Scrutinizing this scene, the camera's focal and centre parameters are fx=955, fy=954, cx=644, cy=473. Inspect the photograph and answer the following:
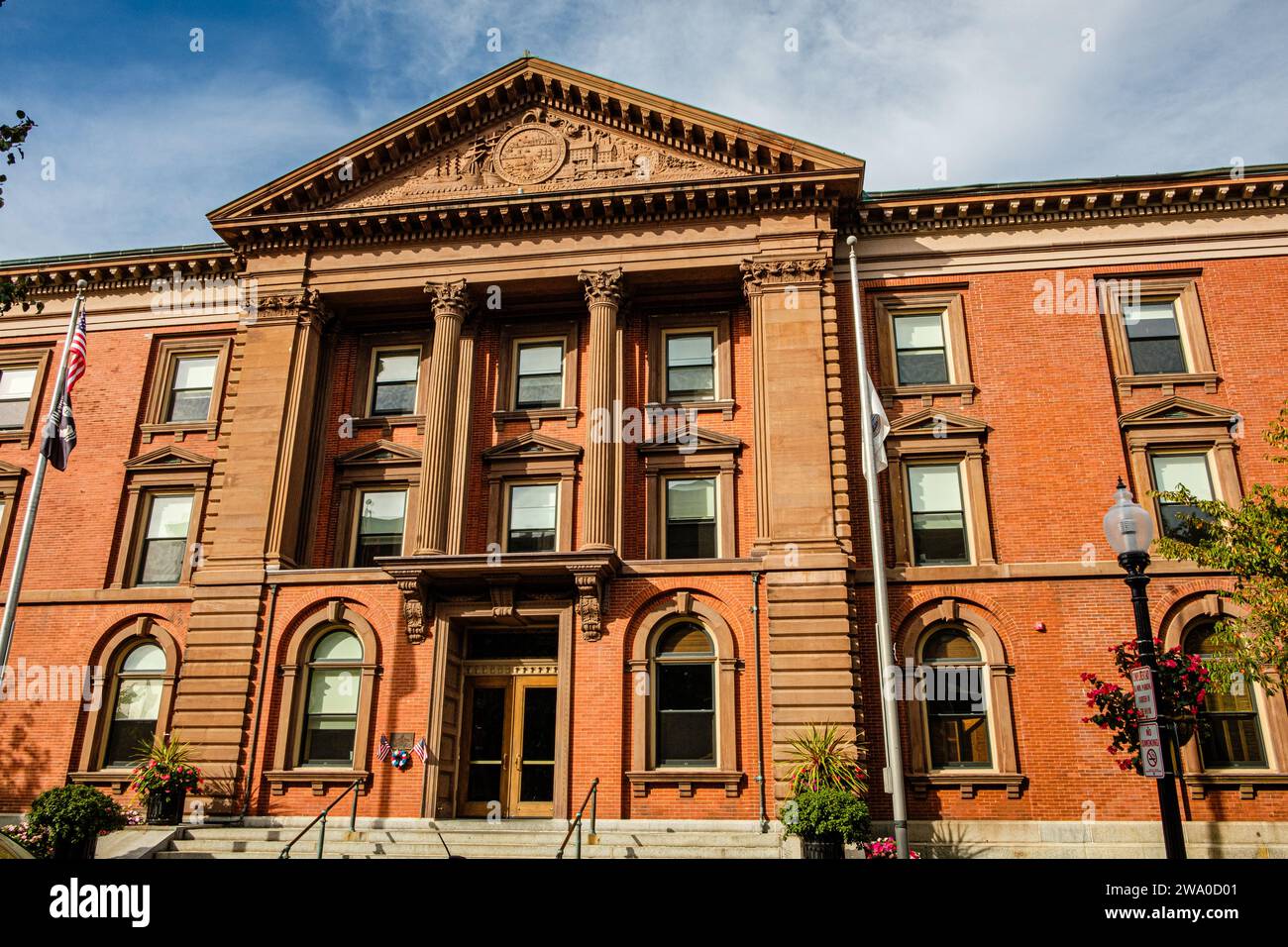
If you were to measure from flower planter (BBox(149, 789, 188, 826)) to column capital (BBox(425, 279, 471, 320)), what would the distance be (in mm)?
12308

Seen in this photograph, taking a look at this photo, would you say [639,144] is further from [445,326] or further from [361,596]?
[361,596]

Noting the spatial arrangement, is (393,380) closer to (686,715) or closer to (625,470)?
(625,470)

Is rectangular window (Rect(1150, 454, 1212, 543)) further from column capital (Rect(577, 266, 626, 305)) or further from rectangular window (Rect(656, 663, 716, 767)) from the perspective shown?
column capital (Rect(577, 266, 626, 305))

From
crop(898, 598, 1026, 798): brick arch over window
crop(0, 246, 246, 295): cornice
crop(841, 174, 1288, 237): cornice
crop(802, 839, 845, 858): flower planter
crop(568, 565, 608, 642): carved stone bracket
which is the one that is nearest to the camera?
crop(802, 839, 845, 858): flower planter

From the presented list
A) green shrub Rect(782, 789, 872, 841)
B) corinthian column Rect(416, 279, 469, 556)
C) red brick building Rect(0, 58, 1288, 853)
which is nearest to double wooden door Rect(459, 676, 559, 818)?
red brick building Rect(0, 58, 1288, 853)

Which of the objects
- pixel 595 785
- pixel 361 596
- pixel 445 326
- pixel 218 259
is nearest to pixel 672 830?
pixel 595 785

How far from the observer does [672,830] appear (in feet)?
62.0

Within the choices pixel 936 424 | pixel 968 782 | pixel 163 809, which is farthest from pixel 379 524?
pixel 968 782

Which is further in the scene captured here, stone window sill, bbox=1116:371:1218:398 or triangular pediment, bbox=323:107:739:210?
triangular pediment, bbox=323:107:739:210

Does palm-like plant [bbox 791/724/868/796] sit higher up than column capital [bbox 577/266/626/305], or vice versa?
column capital [bbox 577/266/626/305]

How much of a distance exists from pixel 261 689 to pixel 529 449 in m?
8.13

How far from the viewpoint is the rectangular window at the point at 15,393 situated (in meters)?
26.4

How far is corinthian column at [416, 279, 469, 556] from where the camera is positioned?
22.0m
